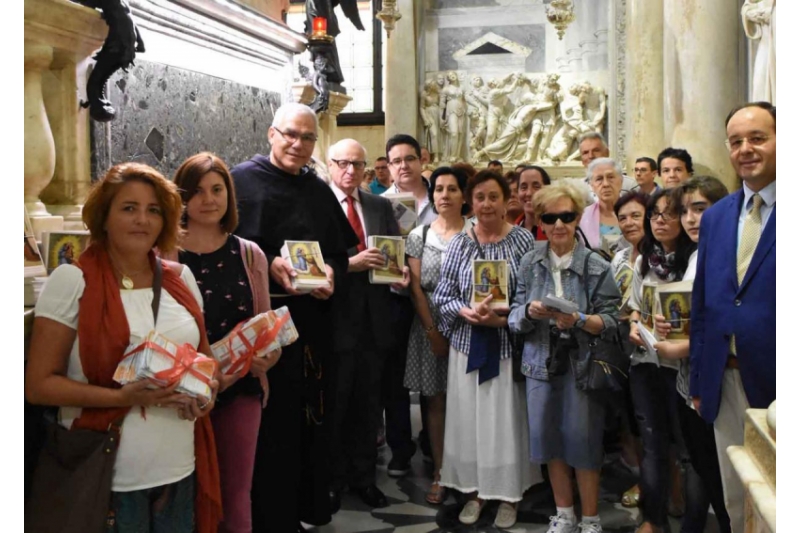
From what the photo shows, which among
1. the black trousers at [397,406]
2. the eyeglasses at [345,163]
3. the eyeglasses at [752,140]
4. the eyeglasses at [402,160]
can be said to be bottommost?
the black trousers at [397,406]

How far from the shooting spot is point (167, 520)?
2.65 meters

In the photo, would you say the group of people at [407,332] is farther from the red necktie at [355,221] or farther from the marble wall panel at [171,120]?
the marble wall panel at [171,120]

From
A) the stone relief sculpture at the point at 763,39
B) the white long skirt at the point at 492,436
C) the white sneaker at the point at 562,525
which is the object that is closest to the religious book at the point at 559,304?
the white long skirt at the point at 492,436

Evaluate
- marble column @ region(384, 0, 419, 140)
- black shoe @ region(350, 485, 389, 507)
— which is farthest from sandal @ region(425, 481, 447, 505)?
marble column @ region(384, 0, 419, 140)

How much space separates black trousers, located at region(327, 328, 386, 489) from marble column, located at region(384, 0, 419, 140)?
10455 millimetres

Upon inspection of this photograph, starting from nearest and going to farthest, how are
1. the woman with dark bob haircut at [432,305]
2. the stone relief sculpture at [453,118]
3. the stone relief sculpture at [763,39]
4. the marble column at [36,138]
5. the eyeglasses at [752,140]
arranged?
1. the eyeglasses at [752,140]
2. the marble column at [36,138]
3. the woman with dark bob haircut at [432,305]
4. the stone relief sculpture at [763,39]
5. the stone relief sculpture at [453,118]

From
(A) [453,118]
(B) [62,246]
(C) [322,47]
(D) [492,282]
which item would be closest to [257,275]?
(B) [62,246]

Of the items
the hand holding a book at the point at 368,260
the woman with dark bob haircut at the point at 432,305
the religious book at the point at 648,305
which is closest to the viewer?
the religious book at the point at 648,305

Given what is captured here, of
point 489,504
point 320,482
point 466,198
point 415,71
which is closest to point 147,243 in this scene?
point 320,482

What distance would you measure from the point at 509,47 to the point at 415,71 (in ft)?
6.23

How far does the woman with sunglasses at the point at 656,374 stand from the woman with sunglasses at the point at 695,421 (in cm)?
7

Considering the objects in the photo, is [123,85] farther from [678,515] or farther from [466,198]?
[678,515]

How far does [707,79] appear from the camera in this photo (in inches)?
329

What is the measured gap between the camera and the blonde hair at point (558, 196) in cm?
436
